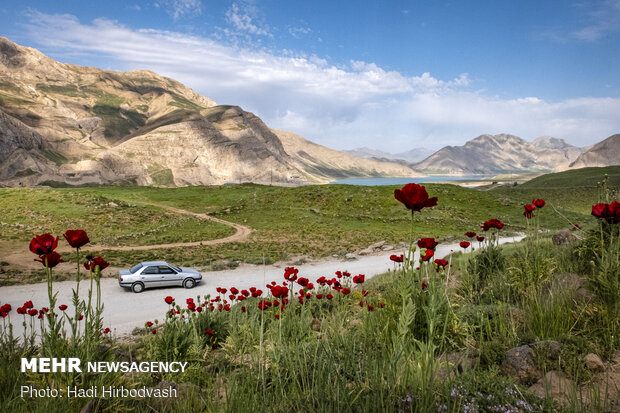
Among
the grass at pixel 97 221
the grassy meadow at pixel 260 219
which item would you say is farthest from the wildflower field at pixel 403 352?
the grass at pixel 97 221

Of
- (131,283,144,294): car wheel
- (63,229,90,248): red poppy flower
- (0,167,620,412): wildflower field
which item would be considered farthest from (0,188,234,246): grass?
(63,229,90,248): red poppy flower

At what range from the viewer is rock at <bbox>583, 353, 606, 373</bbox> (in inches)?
125

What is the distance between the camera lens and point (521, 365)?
3.32 metres

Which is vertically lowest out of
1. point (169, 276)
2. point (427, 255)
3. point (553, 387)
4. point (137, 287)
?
point (137, 287)

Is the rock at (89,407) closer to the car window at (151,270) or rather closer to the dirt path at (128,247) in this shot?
the car window at (151,270)

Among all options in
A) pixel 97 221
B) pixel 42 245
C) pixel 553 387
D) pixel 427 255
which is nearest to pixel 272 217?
pixel 97 221

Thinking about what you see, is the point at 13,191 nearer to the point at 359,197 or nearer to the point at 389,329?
the point at 359,197

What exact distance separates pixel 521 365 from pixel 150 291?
568 inches

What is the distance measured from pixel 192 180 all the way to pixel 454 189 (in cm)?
17145

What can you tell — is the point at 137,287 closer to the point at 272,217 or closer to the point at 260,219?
the point at 260,219

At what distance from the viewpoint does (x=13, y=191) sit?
44.1 m

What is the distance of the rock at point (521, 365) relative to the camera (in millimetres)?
3246

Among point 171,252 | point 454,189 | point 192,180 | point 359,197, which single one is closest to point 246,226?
point 171,252

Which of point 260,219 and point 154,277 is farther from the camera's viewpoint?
point 260,219
